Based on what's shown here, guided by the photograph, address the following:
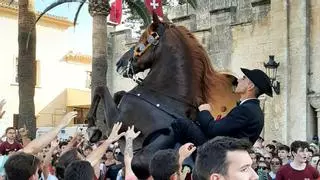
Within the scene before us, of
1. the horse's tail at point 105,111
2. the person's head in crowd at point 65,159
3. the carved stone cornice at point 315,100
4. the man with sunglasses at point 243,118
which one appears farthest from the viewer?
the carved stone cornice at point 315,100

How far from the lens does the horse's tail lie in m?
7.74

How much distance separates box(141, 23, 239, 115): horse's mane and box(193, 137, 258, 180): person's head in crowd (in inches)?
142

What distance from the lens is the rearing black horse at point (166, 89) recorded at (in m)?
7.17

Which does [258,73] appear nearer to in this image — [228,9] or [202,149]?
[202,149]

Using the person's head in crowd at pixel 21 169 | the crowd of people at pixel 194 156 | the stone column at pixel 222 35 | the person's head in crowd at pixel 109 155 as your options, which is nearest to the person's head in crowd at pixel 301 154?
the crowd of people at pixel 194 156

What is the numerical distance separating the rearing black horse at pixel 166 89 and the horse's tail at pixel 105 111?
0.02m

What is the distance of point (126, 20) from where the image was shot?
3250cm

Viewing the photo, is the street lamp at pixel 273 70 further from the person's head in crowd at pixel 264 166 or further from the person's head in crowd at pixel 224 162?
the person's head in crowd at pixel 224 162

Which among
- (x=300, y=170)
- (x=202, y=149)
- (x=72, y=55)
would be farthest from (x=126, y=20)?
(x=202, y=149)

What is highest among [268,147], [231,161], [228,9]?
[228,9]

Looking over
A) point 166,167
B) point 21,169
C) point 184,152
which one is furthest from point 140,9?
point 21,169

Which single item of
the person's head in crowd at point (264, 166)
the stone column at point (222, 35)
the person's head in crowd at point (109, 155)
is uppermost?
the stone column at point (222, 35)

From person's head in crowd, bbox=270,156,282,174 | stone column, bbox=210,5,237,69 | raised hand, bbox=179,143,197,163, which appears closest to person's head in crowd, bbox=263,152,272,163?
person's head in crowd, bbox=270,156,282,174

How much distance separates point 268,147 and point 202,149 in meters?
9.50
